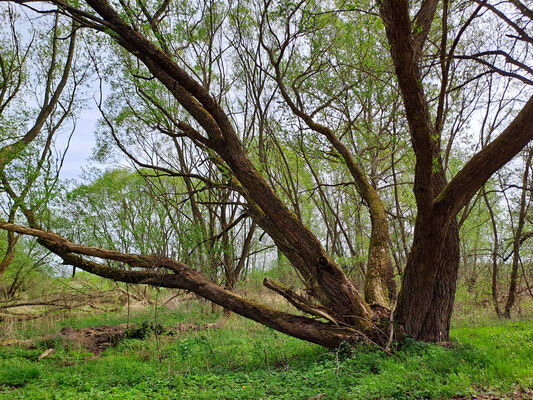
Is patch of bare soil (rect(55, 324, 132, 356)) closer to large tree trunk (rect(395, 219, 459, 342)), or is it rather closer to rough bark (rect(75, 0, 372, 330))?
rough bark (rect(75, 0, 372, 330))

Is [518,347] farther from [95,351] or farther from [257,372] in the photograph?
[95,351]

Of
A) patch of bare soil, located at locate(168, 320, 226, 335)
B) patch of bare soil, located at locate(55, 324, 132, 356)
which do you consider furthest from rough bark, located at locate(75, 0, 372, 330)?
patch of bare soil, located at locate(55, 324, 132, 356)

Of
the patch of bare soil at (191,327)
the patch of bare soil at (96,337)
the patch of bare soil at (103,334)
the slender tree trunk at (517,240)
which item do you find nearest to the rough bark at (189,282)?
the patch of bare soil at (103,334)

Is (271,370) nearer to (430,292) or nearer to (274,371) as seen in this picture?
(274,371)

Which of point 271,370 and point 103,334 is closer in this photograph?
point 271,370

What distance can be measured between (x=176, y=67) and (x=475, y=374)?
5001 mm

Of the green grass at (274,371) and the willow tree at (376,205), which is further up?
the willow tree at (376,205)

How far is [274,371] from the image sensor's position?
4.38 metres

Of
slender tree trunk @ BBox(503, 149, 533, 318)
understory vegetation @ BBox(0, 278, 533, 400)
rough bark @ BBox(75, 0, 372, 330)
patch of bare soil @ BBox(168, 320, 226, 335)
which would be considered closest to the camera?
understory vegetation @ BBox(0, 278, 533, 400)

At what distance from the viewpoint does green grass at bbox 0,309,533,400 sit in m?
3.22

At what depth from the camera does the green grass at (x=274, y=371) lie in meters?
3.22

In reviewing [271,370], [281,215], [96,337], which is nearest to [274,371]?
[271,370]

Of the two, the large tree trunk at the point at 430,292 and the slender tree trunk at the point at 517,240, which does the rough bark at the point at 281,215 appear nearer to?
the large tree trunk at the point at 430,292

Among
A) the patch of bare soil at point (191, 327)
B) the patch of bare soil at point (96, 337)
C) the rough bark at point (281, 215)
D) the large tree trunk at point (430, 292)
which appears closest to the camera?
the large tree trunk at point (430, 292)
